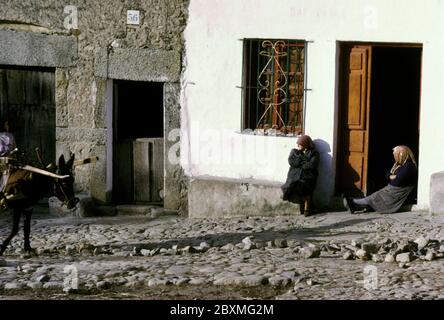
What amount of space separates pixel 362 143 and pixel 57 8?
184 inches

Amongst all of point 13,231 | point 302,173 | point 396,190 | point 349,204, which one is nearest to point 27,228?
point 13,231

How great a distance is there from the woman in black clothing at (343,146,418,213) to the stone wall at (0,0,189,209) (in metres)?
2.66

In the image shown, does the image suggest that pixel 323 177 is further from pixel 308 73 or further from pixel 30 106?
pixel 30 106

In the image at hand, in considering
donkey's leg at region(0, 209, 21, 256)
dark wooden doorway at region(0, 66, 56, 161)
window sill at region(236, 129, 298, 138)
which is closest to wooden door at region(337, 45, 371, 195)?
window sill at region(236, 129, 298, 138)

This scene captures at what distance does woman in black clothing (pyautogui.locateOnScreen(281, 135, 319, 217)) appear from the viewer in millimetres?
13327

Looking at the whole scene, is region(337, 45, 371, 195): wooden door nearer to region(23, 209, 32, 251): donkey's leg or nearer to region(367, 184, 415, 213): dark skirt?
region(367, 184, 415, 213): dark skirt

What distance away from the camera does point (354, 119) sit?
13570 mm

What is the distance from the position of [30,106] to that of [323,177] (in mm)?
4475

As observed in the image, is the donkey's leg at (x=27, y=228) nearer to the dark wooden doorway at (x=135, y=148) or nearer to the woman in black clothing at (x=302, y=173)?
the dark wooden doorway at (x=135, y=148)

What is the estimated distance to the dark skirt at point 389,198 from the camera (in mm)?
13133

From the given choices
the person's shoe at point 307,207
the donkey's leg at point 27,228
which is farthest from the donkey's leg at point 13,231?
the person's shoe at point 307,207

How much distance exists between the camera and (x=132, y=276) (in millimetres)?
10039
